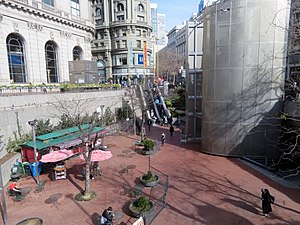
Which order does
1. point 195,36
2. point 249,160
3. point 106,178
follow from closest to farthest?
point 106,178 → point 249,160 → point 195,36

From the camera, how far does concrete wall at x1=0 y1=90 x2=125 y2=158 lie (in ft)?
53.4

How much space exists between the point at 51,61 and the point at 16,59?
5.88 metres

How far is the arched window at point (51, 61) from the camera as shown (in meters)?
32.3

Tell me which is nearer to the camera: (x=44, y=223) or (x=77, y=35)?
(x=44, y=223)

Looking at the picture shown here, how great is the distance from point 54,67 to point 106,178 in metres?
25.5

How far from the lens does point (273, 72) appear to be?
1669cm

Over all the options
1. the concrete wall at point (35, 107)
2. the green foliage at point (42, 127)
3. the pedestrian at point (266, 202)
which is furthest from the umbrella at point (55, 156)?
the pedestrian at point (266, 202)

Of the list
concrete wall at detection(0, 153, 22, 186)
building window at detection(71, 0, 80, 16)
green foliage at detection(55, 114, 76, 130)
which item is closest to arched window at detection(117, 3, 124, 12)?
building window at detection(71, 0, 80, 16)

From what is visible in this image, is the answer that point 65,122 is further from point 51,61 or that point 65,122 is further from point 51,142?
point 51,61

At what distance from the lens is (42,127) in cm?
1858

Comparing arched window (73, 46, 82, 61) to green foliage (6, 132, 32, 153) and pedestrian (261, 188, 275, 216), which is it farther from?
A: pedestrian (261, 188, 275, 216)

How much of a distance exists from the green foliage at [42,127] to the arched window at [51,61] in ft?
51.6

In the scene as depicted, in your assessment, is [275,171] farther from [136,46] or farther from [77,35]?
[136,46]

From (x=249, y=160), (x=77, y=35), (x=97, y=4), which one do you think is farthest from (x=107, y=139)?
(x=97, y=4)
